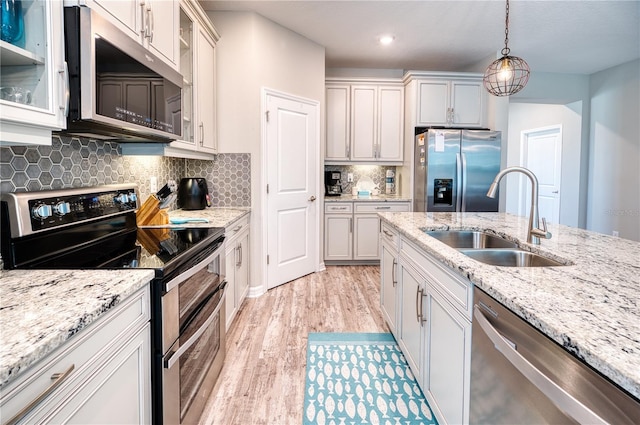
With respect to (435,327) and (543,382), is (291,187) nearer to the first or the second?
(435,327)

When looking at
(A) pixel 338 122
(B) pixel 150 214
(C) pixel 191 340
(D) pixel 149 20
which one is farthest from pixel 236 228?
(A) pixel 338 122

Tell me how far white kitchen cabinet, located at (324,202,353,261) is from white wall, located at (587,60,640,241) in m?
3.88

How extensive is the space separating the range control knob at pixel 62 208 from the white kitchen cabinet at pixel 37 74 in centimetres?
33

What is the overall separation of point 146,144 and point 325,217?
8.99ft

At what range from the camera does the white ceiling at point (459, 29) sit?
3254mm

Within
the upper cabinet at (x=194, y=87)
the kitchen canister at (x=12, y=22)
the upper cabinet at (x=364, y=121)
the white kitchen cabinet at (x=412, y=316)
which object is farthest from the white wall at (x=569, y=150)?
the kitchen canister at (x=12, y=22)

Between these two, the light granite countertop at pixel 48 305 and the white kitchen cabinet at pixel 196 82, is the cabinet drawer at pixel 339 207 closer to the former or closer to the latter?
the white kitchen cabinet at pixel 196 82

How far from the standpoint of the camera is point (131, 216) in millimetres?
Result: 1985

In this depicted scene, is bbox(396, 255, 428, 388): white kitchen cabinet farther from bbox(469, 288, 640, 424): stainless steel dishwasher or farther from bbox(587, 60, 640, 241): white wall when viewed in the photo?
bbox(587, 60, 640, 241): white wall

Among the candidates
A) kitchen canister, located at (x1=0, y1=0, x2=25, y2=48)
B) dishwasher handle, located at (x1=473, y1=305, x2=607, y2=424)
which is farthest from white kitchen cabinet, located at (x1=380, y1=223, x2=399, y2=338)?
kitchen canister, located at (x1=0, y1=0, x2=25, y2=48)

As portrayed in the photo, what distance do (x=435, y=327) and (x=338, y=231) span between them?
10.1 ft

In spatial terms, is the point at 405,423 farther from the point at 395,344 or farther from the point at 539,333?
the point at 539,333

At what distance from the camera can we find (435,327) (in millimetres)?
1597

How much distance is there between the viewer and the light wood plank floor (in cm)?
181
